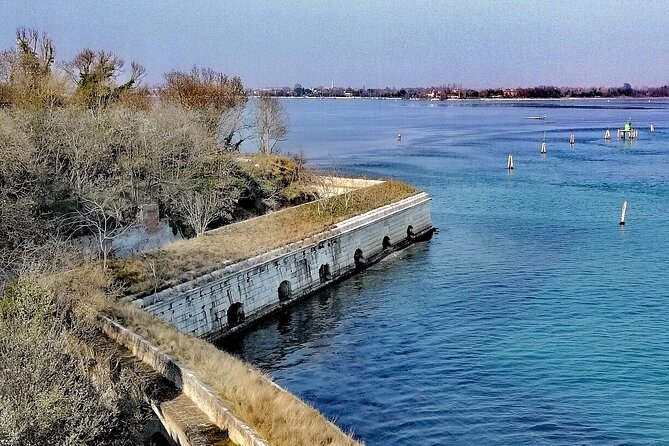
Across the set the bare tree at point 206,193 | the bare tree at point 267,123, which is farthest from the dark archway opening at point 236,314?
the bare tree at point 267,123

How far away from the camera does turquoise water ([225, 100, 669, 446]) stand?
54.4 ft

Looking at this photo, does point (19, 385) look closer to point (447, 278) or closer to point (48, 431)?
point (48, 431)

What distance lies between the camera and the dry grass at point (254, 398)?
10781mm

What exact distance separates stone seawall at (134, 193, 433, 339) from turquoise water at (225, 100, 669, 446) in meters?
0.83

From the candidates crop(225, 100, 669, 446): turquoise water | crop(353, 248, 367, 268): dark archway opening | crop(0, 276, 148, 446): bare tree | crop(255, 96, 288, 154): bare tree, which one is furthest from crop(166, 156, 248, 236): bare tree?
crop(255, 96, 288, 154): bare tree

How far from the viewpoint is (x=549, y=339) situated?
70.6 feet

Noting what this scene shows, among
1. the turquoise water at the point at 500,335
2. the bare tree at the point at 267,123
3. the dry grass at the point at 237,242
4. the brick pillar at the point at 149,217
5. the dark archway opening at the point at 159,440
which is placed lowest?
the turquoise water at the point at 500,335

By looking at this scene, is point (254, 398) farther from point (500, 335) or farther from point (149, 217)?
point (149, 217)

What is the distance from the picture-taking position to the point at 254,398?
1178cm

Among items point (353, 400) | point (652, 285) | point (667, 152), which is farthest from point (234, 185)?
point (667, 152)

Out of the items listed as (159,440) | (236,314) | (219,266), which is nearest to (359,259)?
(236,314)

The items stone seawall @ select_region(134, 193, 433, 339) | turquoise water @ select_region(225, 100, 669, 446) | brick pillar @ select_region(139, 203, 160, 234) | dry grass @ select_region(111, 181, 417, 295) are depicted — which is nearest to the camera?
turquoise water @ select_region(225, 100, 669, 446)

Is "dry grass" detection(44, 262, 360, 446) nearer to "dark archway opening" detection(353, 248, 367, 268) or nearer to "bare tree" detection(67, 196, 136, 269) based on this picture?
"bare tree" detection(67, 196, 136, 269)

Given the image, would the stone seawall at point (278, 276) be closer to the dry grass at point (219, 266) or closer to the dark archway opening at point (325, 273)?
the dark archway opening at point (325, 273)
